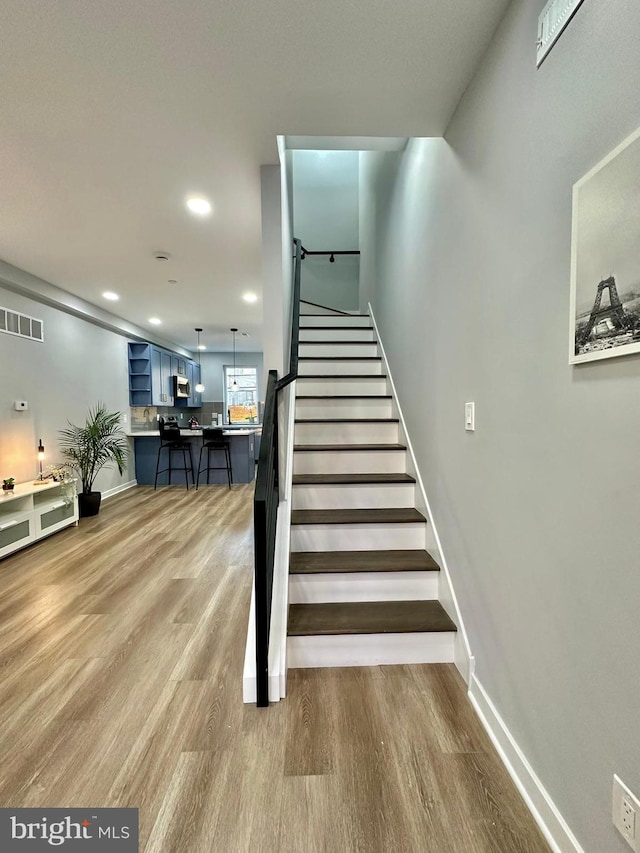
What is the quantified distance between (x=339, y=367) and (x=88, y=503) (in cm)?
363

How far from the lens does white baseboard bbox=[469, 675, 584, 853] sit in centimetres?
114

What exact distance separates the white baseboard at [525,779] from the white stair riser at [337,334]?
133 inches

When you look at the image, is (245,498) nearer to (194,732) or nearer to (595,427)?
(194,732)

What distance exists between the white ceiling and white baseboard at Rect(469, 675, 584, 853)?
2532 mm

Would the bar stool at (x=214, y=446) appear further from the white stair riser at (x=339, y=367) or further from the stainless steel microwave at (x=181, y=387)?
the white stair riser at (x=339, y=367)

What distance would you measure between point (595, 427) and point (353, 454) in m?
1.97

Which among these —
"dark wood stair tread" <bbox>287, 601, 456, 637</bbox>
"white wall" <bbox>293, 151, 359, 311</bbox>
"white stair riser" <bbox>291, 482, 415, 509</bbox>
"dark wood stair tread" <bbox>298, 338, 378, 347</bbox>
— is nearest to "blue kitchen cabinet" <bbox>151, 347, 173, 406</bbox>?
"white wall" <bbox>293, 151, 359, 311</bbox>

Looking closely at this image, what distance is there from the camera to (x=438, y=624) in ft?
6.45

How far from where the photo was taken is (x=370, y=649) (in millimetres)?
1955

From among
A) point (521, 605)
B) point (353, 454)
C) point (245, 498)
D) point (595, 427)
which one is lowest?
point (245, 498)

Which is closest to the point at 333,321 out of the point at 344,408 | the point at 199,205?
the point at 344,408

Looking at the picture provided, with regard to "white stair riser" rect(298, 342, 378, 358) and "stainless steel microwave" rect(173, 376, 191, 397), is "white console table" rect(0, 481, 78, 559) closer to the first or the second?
"white stair riser" rect(298, 342, 378, 358)

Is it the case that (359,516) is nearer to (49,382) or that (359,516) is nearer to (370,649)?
(370,649)

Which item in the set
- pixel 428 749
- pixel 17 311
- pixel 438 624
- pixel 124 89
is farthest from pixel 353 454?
pixel 17 311
